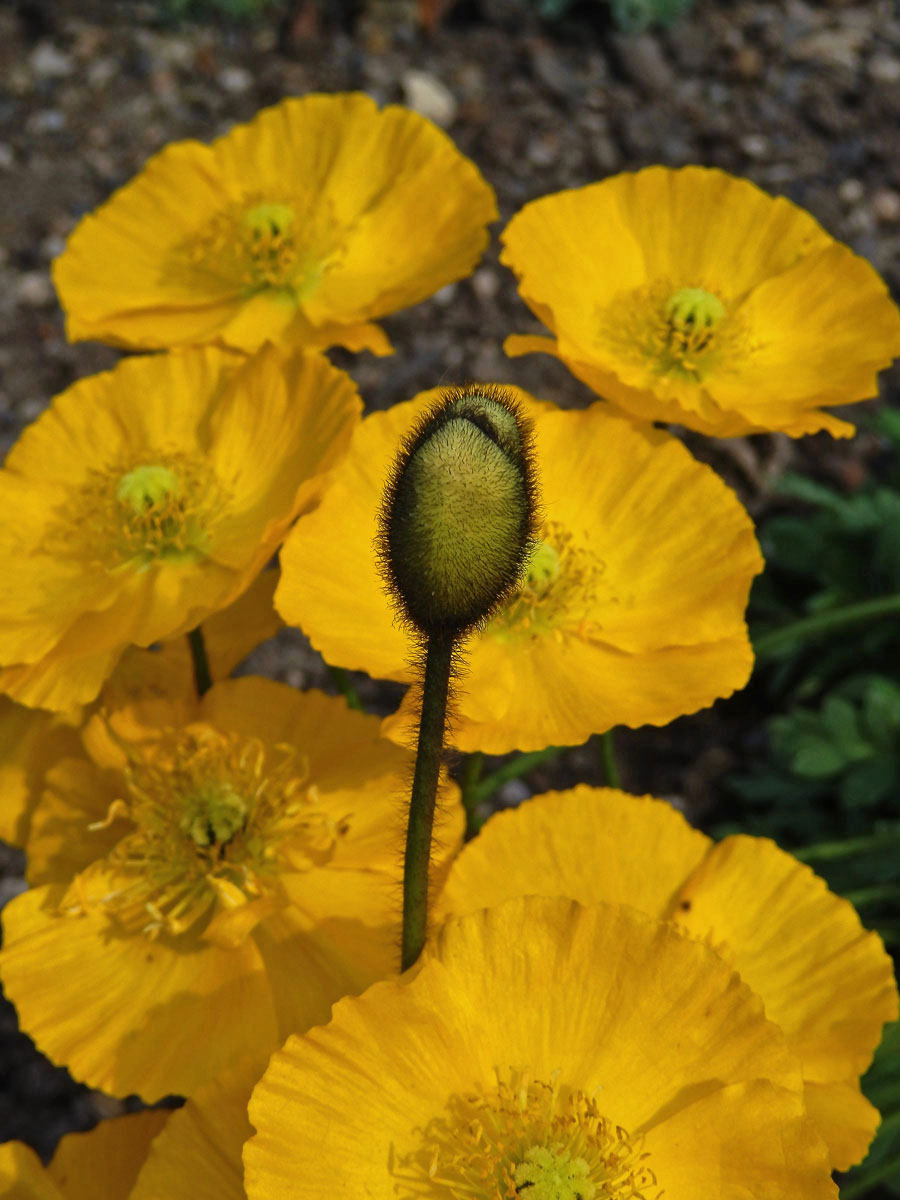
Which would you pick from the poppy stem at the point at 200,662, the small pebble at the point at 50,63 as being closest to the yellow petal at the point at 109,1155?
the poppy stem at the point at 200,662

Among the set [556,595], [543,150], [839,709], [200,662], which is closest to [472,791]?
[556,595]

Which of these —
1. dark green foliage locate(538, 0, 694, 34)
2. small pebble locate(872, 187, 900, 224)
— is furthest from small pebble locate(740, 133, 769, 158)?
dark green foliage locate(538, 0, 694, 34)

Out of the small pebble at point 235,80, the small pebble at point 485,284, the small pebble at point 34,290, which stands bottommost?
the small pebble at point 34,290

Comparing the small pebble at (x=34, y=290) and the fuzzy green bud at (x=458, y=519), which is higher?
the fuzzy green bud at (x=458, y=519)

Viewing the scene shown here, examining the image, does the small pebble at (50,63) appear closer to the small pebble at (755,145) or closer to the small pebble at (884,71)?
the small pebble at (755,145)

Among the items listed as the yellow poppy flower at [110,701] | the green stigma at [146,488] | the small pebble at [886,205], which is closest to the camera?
the yellow poppy flower at [110,701]

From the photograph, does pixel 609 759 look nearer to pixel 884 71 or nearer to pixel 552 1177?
pixel 552 1177

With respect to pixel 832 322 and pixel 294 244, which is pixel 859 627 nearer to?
pixel 832 322
